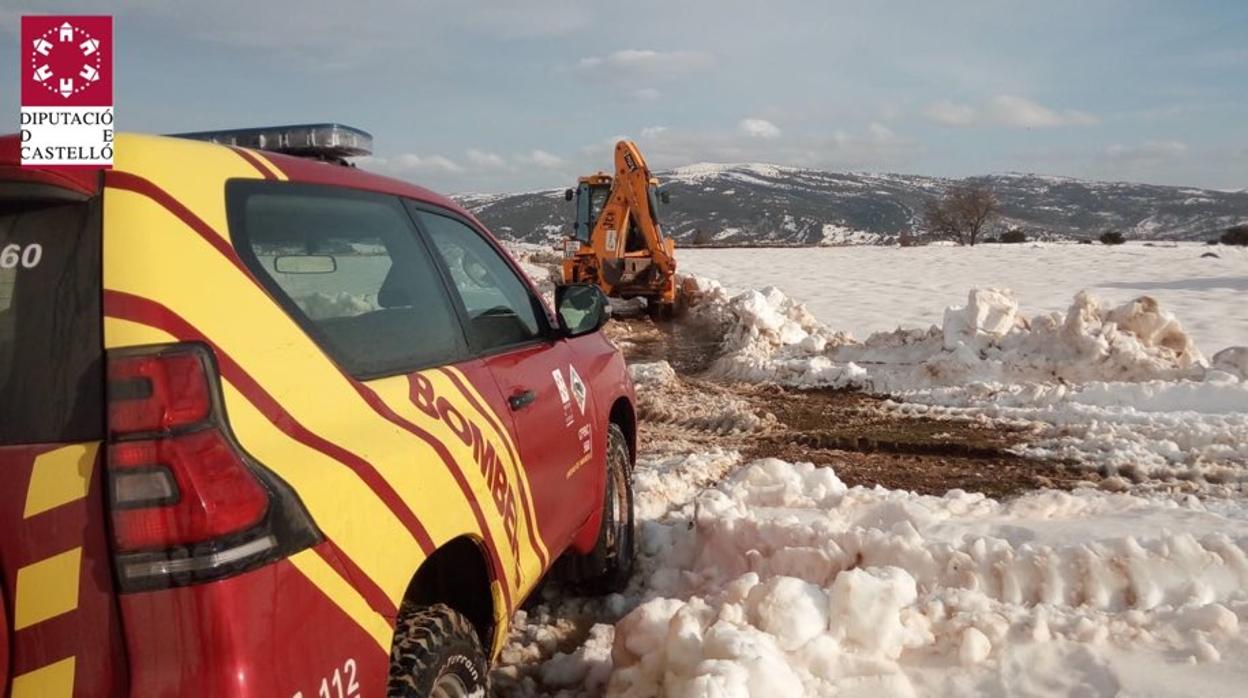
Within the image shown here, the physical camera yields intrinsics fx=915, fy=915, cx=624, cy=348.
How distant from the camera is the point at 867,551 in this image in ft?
12.4

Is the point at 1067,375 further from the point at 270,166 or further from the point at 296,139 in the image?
the point at 270,166

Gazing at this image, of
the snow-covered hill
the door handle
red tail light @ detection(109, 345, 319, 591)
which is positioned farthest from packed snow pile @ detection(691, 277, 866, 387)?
the snow-covered hill

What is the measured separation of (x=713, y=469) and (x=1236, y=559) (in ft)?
10.7

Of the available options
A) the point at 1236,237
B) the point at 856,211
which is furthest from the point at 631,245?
the point at 856,211

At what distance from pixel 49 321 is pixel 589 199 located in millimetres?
17646

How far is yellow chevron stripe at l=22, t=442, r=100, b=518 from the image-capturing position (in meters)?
1.51

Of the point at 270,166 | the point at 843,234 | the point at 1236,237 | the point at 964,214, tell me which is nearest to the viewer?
the point at 270,166

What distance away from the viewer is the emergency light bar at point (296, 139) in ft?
8.71

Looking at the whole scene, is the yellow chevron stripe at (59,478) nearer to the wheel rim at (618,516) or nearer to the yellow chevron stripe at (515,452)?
the yellow chevron stripe at (515,452)

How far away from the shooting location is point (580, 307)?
3.75 m

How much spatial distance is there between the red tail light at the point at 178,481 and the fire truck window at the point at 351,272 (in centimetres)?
41

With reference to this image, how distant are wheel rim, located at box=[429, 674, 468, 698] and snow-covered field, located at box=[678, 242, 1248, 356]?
10314 millimetres

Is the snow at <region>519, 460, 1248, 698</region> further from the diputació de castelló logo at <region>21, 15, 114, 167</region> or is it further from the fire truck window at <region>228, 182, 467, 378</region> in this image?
the diputació de castelló logo at <region>21, 15, 114, 167</region>

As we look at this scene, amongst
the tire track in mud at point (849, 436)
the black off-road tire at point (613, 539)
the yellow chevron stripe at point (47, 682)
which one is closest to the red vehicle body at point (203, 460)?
the yellow chevron stripe at point (47, 682)
